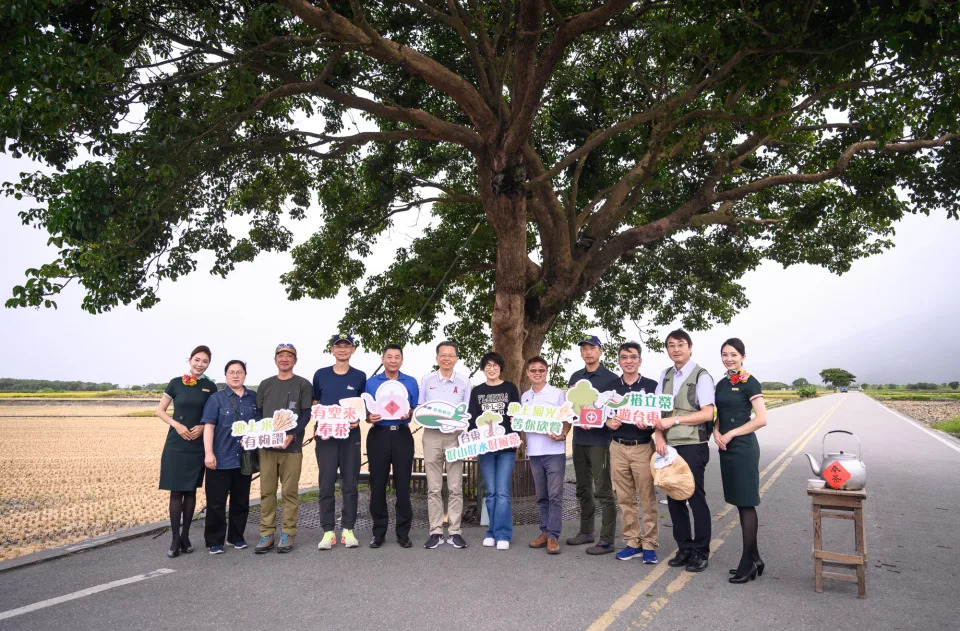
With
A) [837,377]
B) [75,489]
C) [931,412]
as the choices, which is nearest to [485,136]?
[75,489]

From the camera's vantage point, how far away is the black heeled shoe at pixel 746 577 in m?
5.61

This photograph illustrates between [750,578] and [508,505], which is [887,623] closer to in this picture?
[750,578]

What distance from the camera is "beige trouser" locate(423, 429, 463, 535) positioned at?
707cm

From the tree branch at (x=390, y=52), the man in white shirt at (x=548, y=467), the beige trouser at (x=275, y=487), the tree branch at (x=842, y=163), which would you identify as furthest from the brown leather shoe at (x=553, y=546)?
the tree branch at (x=842, y=163)

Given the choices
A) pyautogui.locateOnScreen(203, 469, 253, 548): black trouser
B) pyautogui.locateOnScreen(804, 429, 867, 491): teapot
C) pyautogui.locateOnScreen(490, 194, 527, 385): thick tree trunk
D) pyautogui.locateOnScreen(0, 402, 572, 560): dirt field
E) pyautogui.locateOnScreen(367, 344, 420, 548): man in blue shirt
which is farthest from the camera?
pyautogui.locateOnScreen(490, 194, 527, 385): thick tree trunk

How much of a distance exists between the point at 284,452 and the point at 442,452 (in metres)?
1.73

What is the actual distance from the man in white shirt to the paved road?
11.1 inches

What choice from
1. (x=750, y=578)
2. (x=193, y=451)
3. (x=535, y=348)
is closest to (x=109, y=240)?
(x=193, y=451)

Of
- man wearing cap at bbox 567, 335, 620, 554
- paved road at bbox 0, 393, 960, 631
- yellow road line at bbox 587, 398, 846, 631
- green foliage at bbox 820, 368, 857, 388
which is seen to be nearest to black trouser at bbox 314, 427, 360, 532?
paved road at bbox 0, 393, 960, 631

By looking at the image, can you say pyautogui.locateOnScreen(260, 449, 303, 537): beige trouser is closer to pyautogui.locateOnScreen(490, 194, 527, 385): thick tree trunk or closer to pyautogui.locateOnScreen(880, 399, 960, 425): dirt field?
pyautogui.locateOnScreen(490, 194, 527, 385): thick tree trunk

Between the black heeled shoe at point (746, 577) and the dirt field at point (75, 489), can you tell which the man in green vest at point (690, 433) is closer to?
the black heeled shoe at point (746, 577)

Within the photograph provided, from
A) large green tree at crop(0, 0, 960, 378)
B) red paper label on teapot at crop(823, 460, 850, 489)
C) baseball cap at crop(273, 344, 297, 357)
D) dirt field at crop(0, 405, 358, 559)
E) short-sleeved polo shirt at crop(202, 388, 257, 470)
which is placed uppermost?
large green tree at crop(0, 0, 960, 378)

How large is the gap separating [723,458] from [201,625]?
14.9 feet

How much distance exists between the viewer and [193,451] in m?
6.86
